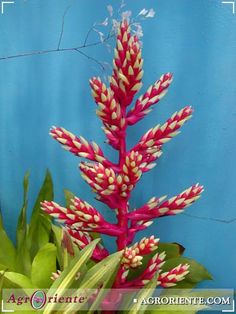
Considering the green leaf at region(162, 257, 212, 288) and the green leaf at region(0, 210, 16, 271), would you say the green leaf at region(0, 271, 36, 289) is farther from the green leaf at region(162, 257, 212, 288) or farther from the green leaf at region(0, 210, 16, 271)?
the green leaf at region(162, 257, 212, 288)

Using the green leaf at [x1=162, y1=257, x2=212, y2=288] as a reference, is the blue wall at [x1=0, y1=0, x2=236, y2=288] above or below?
above

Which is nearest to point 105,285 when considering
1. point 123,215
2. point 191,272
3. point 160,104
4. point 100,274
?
point 100,274

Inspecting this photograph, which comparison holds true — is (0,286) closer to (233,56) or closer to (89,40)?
(89,40)

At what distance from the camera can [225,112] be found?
3.32 ft

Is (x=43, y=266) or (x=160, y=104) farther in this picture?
(x=160, y=104)

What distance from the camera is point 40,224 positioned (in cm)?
101

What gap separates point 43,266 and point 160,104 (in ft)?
1.46

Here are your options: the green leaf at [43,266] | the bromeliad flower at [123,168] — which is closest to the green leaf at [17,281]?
the green leaf at [43,266]

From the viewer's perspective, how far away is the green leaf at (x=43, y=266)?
914 mm

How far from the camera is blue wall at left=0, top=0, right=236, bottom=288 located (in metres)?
0.99

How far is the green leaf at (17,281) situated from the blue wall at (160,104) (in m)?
0.27

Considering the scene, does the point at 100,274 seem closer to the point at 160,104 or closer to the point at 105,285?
the point at 105,285

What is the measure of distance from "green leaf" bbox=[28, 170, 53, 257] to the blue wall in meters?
0.11

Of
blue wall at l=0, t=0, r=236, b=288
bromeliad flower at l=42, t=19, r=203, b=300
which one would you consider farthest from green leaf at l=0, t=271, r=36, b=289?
blue wall at l=0, t=0, r=236, b=288
